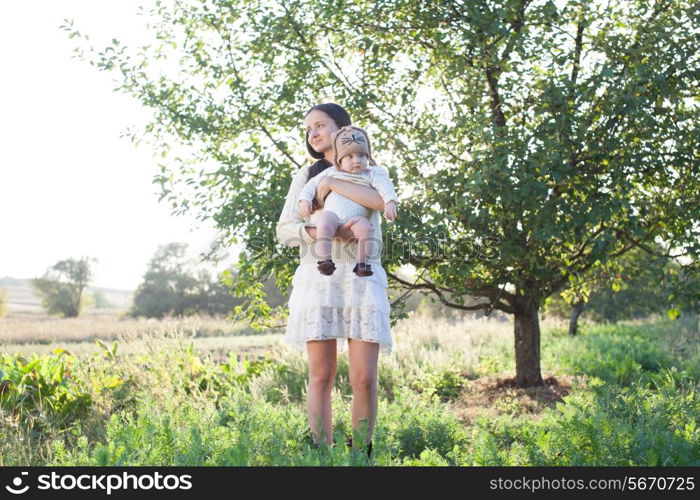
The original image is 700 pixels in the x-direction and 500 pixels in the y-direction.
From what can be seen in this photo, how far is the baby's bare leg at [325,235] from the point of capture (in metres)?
3.38

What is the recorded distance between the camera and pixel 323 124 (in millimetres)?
3781

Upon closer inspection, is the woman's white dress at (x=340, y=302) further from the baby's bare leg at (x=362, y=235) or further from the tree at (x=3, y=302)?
the tree at (x=3, y=302)

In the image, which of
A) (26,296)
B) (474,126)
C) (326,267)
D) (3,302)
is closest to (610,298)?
(474,126)

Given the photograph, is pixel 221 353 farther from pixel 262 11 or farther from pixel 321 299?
pixel 321 299

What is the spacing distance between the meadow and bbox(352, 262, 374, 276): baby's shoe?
2.58ft

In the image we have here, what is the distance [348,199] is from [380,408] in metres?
2.27

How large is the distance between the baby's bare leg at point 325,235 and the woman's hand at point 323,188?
0.18m

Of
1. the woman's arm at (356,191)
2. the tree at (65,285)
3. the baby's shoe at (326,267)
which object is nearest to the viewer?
the baby's shoe at (326,267)

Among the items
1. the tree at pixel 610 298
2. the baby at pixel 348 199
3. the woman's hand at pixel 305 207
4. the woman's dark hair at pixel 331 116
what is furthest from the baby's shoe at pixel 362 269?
the tree at pixel 610 298

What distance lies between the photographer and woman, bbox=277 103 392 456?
135 inches

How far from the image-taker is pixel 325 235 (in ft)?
11.1

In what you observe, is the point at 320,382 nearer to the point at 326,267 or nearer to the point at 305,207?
the point at 326,267

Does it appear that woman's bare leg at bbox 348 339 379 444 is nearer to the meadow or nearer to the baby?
the meadow
